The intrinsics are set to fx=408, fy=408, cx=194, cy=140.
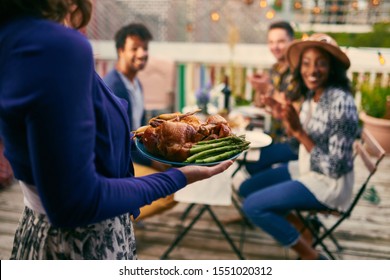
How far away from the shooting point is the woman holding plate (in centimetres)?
54

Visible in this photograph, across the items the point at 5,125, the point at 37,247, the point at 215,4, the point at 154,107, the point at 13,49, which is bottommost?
the point at 154,107

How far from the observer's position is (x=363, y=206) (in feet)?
9.17

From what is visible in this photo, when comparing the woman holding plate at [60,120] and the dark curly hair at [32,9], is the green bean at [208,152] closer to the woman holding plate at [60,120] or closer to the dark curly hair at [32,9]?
the woman holding plate at [60,120]

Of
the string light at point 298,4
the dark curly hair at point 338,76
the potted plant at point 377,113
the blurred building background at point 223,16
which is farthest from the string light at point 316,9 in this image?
the dark curly hair at point 338,76

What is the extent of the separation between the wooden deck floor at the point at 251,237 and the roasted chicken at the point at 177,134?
1.41 meters

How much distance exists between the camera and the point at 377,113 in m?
2.89

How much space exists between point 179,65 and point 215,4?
2786 mm

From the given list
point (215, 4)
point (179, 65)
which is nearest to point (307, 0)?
point (215, 4)

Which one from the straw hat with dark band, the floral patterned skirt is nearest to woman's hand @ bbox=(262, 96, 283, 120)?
the straw hat with dark band

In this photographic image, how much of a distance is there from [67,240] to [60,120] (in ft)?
1.04

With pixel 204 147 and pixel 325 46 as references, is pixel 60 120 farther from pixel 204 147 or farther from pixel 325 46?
pixel 325 46

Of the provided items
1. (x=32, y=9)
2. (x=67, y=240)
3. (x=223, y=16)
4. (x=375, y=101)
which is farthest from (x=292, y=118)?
(x=223, y=16)
